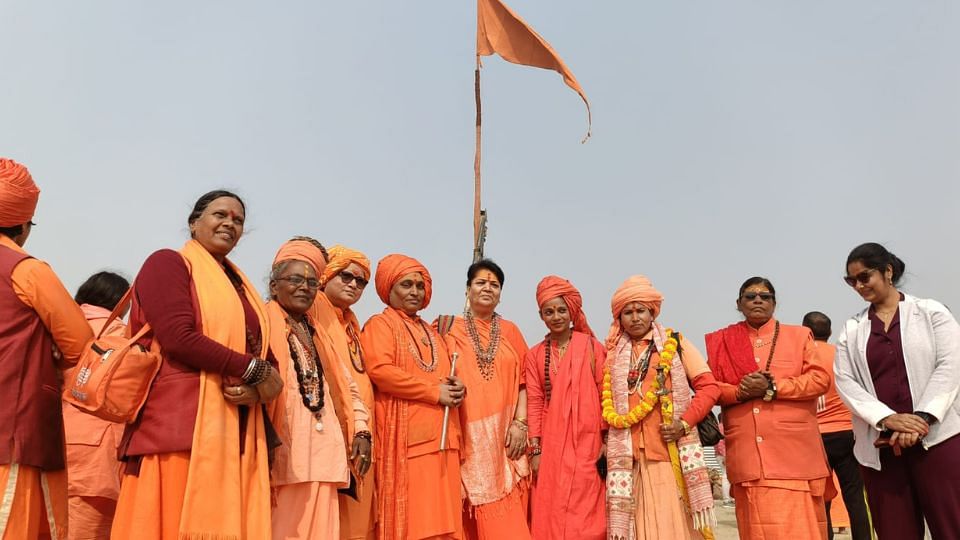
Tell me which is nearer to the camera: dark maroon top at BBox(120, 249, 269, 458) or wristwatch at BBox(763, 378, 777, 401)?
dark maroon top at BBox(120, 249, 269, 458)

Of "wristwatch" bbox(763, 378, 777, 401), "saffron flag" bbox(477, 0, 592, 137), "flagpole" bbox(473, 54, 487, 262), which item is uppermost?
"saffron flag" bbox(477, 0, 592, 137)

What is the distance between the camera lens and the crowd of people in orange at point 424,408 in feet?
11.1

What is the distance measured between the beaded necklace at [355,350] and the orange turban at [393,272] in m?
0.45

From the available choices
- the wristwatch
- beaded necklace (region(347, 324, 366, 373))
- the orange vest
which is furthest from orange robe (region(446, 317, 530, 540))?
the wristwatch

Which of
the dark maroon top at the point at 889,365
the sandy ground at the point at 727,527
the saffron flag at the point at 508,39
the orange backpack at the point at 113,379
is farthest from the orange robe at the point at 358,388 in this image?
the sandy ground at the point at 727,527

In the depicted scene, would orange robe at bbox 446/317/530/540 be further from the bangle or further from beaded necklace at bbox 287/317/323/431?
the bangle

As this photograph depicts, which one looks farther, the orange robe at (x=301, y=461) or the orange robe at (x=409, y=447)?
the orange robe at (x=409, y=447)

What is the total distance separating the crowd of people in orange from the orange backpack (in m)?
0.03

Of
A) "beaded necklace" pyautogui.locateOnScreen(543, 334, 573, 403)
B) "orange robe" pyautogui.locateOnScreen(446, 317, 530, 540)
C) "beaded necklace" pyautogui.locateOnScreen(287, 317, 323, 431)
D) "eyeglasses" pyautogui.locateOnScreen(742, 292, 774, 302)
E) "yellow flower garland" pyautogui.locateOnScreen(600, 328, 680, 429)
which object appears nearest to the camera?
"beaded necklace" pyautogui.locateOnScreen(287, 317, 323, 431)

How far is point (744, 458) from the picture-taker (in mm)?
5621

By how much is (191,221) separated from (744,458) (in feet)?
13.5

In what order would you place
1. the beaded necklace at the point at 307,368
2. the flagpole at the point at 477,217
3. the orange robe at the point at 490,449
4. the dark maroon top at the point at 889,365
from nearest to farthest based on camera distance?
the beaded necklace at the point at 307,368, the dark maroon top at the point at 889,365, the orange robe at the point at 490,449, the flagpole at the point at 477,217

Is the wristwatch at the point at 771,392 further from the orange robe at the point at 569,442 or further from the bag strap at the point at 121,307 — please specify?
the bag strap at the point at 121,307

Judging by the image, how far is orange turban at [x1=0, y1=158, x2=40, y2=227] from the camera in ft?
12.0
